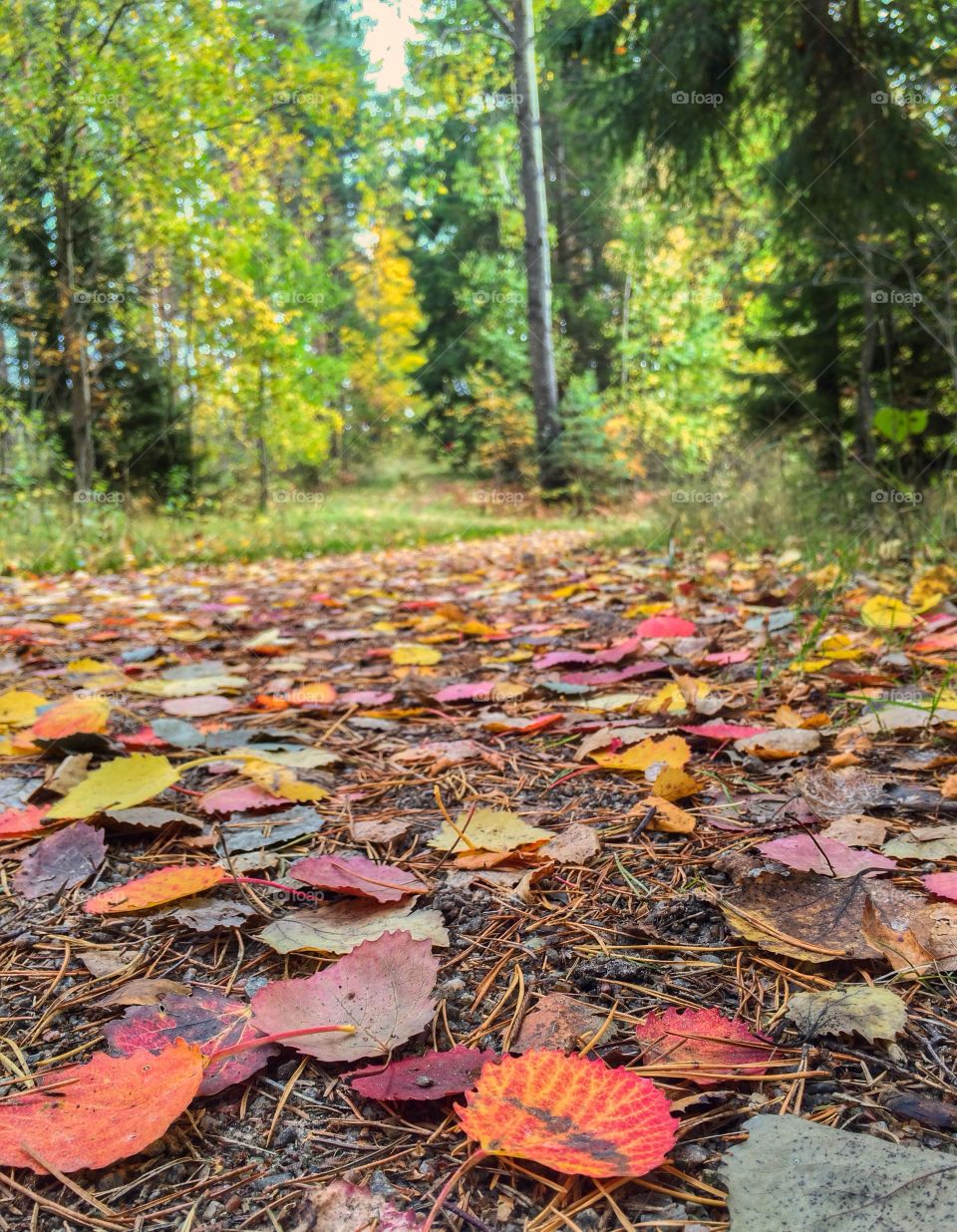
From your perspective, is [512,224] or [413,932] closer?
[413,932]

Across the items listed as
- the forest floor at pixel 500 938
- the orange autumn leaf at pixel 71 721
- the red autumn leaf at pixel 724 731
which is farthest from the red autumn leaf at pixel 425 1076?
the orange autumn leaf at pixel 71 721

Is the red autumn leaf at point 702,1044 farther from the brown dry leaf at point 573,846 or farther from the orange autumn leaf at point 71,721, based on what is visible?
the orange autumn leaf at point 71,721

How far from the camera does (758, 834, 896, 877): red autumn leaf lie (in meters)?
0.88

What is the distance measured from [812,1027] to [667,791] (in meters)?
0.49

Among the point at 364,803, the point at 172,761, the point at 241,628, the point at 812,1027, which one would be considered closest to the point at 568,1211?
the point at 812,1027

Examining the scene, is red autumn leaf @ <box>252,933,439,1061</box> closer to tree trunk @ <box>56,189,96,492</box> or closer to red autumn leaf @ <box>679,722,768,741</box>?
red autumn leaf @ <box>679,722,768,741</box>

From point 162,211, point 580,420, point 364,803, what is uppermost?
point 162,211

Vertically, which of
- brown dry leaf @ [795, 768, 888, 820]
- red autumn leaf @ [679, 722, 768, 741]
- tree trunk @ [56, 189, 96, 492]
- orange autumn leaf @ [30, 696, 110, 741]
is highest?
tree trunk @ [56, 189, 96, 492]

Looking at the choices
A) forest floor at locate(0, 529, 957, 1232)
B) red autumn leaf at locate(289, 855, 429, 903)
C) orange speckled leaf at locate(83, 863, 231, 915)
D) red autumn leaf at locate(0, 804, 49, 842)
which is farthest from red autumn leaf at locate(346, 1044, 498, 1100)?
red autumn leaf at locate(0, 804, 49, 842)

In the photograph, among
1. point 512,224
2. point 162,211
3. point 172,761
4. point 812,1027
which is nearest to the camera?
point 812,1027

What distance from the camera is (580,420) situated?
11711 mm

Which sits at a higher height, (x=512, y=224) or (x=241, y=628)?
(x=512, y=224)

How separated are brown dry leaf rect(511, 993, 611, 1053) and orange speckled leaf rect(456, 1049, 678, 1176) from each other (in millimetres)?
63

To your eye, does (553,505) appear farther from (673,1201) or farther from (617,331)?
(673,1201)
